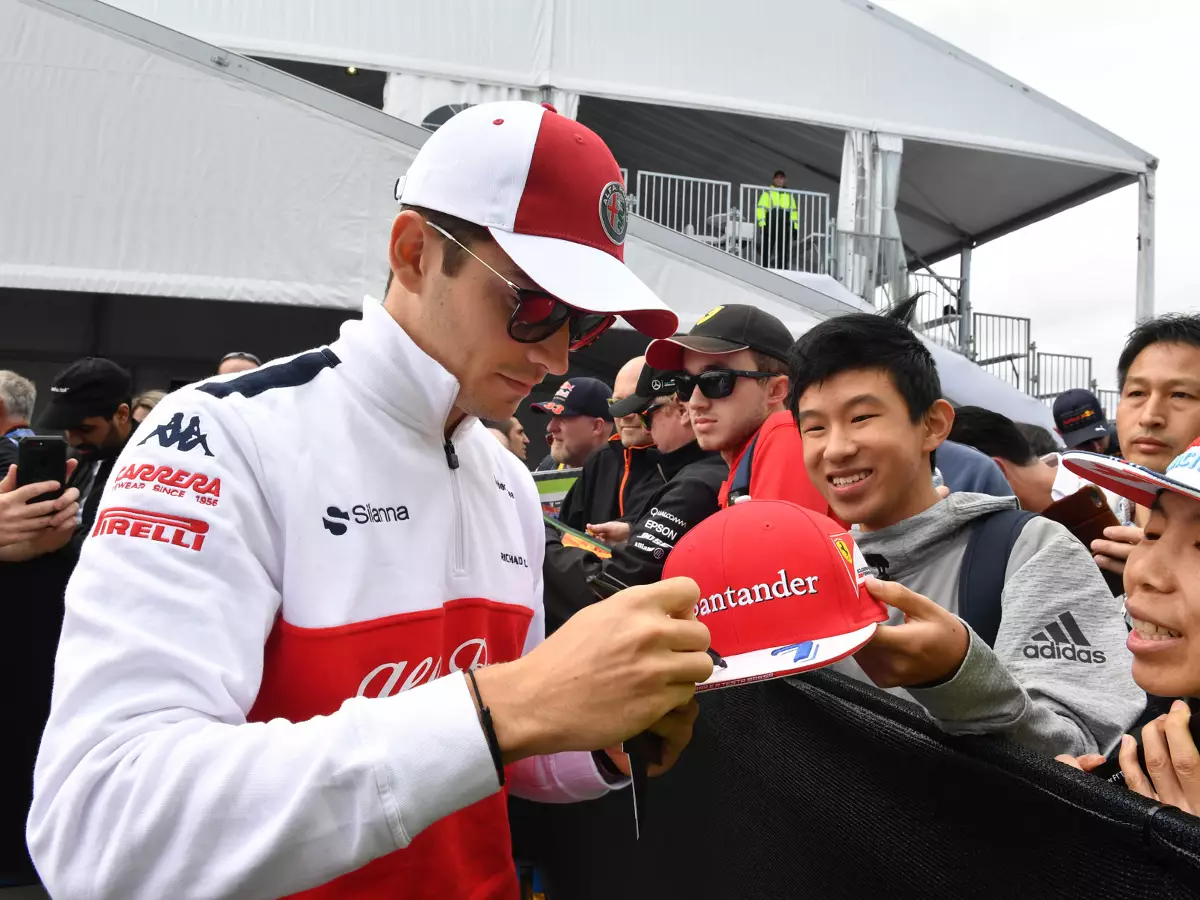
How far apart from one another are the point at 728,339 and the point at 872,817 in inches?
82.5

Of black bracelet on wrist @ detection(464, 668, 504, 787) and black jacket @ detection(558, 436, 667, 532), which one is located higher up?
black bracelet on wrist @ detection(464, 668, 504, 787)

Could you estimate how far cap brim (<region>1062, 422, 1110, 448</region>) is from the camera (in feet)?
19.6

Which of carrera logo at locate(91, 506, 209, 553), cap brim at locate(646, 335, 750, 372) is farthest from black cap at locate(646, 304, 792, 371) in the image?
carrera logo at locate(91, 506, 209, 553)

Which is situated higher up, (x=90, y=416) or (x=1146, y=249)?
(x=1146, y=249)

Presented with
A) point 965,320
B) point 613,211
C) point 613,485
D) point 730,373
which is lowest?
point 613,485

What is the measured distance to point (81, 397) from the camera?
3795 mm

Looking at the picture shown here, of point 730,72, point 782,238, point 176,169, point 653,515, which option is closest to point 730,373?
point 653,515

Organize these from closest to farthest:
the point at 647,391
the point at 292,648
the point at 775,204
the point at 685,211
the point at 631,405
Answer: the point at 292,648, the point at 647,391, the point at 631,405, the point at 775,204, the point at 685,211

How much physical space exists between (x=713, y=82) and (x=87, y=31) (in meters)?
8.60

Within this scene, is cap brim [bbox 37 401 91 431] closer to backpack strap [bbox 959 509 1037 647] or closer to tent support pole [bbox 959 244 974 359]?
backpack strap [bbox 959 509 1037 647]

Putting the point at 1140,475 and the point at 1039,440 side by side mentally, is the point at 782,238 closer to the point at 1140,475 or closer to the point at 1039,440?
the point at 1039,440

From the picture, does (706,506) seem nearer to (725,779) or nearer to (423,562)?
(725,779)

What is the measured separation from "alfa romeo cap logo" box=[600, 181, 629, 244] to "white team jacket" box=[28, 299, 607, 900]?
0.37m

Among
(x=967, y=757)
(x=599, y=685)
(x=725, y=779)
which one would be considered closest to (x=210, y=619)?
(x=599, y=685)
